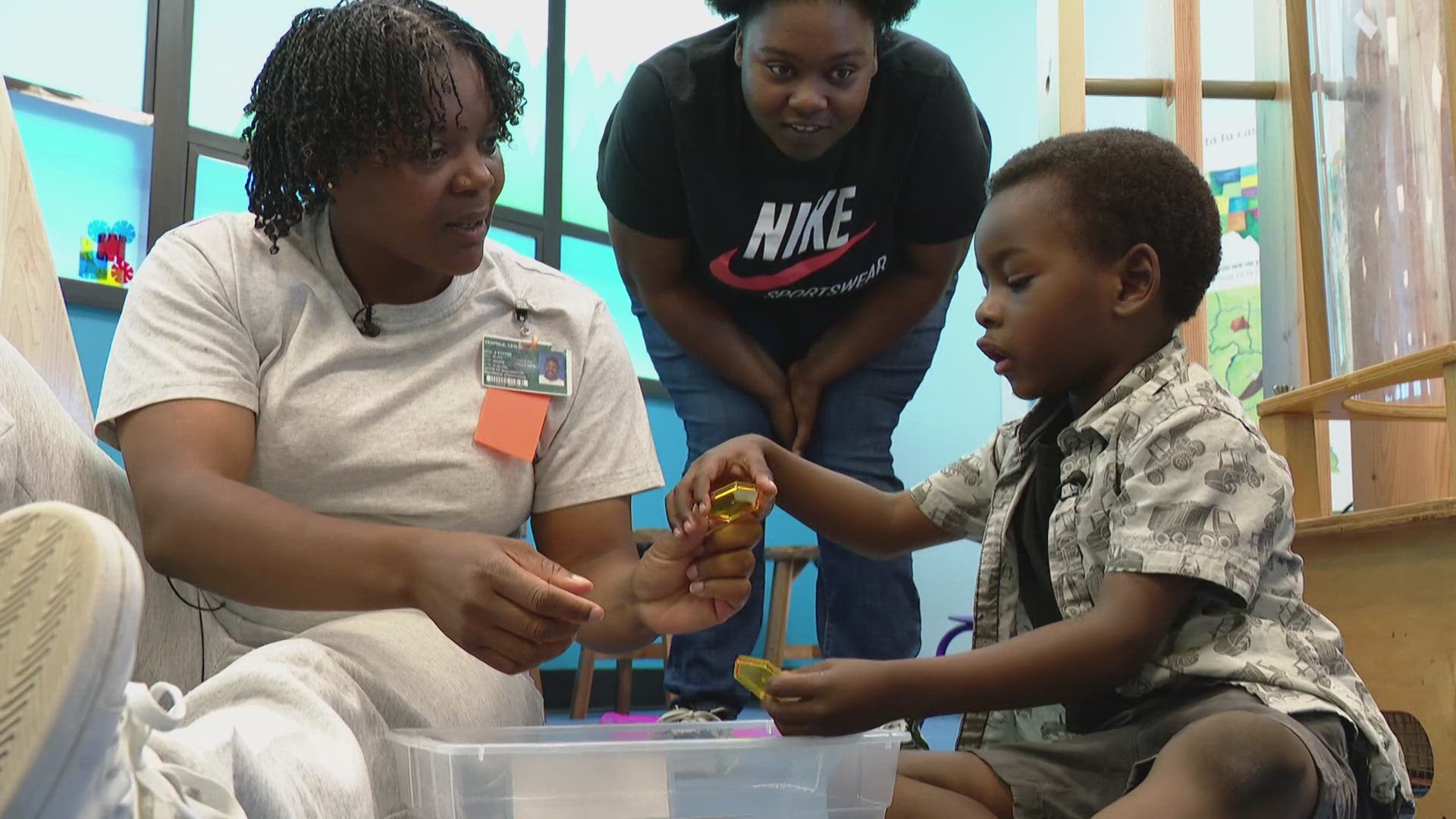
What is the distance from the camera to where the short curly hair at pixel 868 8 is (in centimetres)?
158

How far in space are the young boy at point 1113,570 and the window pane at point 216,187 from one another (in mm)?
2965

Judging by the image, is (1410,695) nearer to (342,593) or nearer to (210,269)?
(342,593)

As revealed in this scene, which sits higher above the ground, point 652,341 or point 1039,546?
point 652,341

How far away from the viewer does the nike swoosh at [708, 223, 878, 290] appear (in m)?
1.68

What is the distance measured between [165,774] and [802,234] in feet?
3.75

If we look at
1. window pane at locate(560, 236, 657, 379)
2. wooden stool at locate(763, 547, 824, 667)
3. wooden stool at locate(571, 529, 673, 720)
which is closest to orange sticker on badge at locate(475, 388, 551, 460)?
wooden stool at locate(571, 529, 673, 720)

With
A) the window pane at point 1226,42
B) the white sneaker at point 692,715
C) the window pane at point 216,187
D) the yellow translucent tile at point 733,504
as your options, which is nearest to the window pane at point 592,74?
the window pane at point 216,187

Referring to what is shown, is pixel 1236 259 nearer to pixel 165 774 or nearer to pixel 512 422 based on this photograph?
pixel 512 422

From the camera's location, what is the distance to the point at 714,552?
1145 millimetres

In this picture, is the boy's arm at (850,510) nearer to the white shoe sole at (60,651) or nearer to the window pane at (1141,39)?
the white shoe sole at (60,651)

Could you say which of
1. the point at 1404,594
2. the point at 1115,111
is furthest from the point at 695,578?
the point at 1115,111

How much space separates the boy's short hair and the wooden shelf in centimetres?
26

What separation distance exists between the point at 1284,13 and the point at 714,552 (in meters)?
1.35

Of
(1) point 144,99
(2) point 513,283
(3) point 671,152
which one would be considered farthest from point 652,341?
(1) point 144,99
